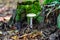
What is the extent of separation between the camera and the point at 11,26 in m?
3.65

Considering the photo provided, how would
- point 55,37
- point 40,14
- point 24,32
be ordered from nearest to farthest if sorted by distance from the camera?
point 55,37
point 24,32
point 40,14

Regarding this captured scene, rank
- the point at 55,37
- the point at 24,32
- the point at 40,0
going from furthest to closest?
the point at 40,0 < the point at 24,32 < the point at 55,37

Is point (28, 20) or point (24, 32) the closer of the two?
point (24, 32)

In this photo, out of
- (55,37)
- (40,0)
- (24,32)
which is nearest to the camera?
(55,37)

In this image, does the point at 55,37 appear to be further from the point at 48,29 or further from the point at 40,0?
the point at 40,0

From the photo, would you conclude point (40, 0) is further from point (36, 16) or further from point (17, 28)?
point (17, 28)

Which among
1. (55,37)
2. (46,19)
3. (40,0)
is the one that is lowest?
(55,37)

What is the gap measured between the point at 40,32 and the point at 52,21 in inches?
16.6

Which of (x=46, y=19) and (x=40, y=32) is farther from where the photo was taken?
(x=46, y=19)

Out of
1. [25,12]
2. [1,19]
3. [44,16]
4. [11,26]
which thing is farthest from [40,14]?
[1,19]

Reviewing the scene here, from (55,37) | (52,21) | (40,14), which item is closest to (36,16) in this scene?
(40,14)

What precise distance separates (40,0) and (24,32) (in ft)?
2.81

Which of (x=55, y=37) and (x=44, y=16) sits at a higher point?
(x=44, y=16)

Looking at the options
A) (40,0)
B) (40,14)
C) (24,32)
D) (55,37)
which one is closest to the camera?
(55,37)
